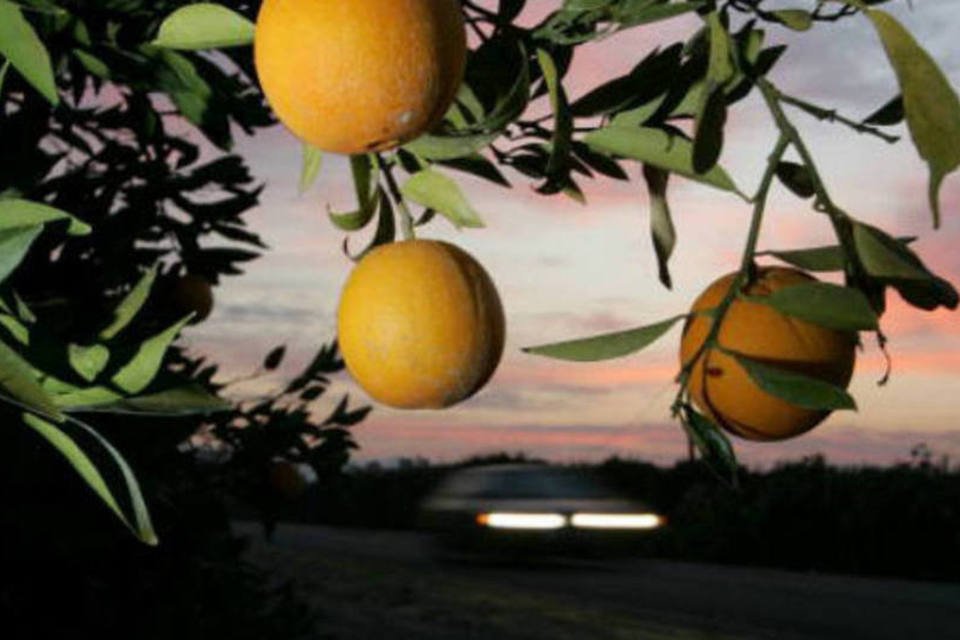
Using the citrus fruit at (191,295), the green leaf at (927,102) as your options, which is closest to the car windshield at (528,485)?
the citrus fruit at (191,295)

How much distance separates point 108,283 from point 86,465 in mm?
1986

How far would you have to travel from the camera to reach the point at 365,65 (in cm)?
88

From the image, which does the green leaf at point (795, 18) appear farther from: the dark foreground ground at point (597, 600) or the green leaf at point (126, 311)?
the dark foreground ground at point (597, 600)

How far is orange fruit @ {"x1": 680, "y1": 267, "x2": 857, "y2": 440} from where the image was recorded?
1057mm

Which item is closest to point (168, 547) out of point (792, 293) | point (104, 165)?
point (104, 165)

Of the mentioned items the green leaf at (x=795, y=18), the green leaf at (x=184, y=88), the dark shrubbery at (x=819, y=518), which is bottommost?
the dark shrubbery at (x=819, y=518)

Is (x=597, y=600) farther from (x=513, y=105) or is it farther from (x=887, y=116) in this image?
(x=513, y=105)

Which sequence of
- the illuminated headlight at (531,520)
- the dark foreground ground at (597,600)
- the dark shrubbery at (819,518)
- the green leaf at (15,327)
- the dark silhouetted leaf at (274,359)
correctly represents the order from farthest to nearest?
the dark shrubbery at (819,518) → the illuminated headlight at (531,520) → the dark foreground ground at (597,600) → the dark silhouetted leaf at (274,359) → the green leaf at (15,327)

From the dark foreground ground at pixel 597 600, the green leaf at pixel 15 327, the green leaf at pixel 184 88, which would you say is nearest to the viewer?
the green leaf at pixel 15 327

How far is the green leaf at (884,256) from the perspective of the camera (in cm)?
97

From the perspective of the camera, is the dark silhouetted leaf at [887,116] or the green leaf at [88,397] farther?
the green leaf at [88,397]

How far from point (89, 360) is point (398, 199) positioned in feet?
1.50

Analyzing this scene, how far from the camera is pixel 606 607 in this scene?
12.1m

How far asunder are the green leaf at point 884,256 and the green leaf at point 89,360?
2.83ft
